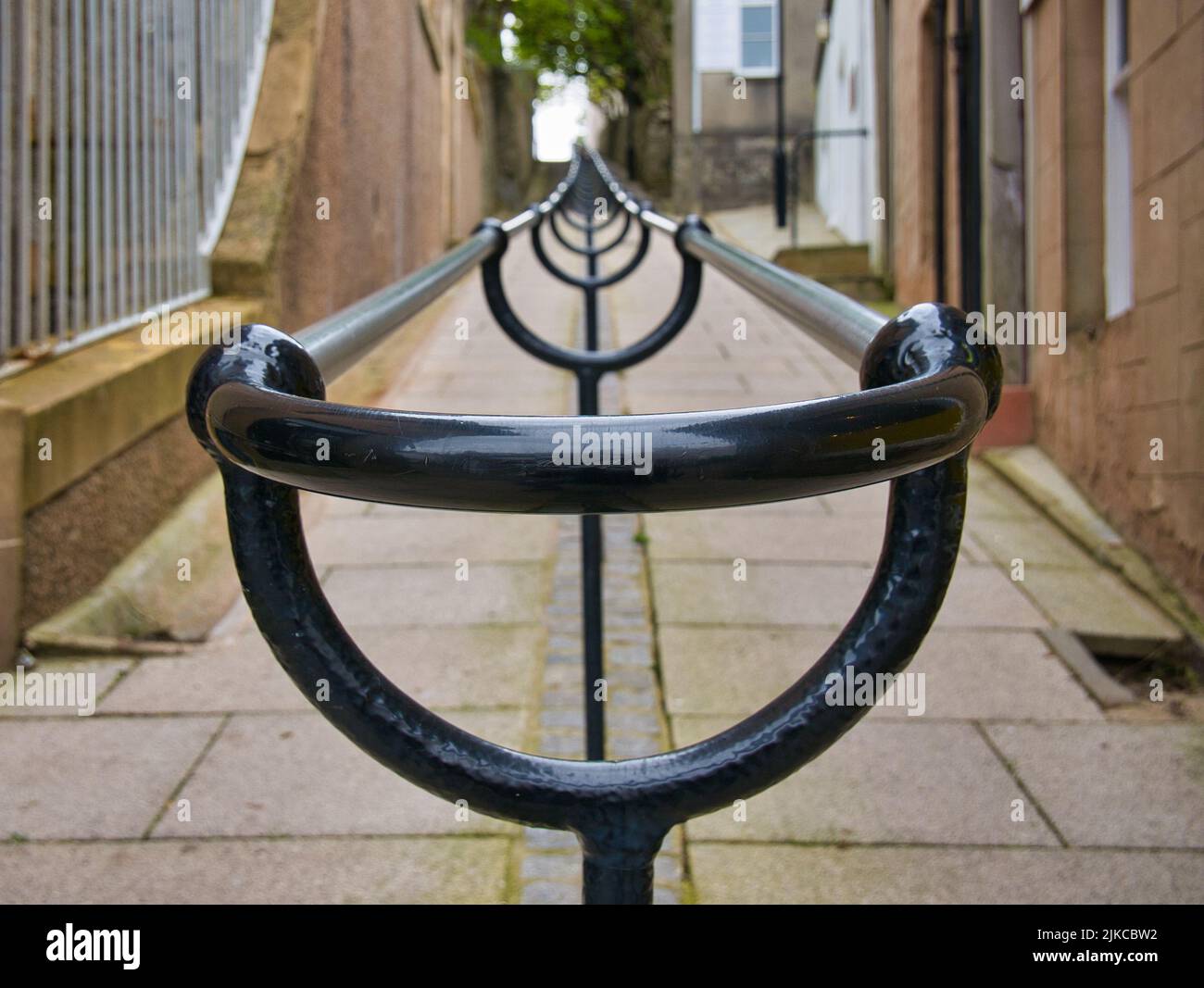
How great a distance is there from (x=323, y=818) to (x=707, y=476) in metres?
1.98

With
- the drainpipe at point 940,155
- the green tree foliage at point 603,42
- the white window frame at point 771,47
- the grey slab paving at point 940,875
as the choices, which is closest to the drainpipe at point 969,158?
the drainpipe at point 940,155

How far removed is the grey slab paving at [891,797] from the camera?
2.29 metres

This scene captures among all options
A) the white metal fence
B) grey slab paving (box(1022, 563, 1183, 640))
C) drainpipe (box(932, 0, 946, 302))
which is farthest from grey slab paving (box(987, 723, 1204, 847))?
drainpipe (box(932, 0, 946, 302))

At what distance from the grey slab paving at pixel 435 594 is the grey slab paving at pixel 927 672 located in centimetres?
50

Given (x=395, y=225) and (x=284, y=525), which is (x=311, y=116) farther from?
(x=284, y=525)

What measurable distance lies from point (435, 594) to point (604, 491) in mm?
3098

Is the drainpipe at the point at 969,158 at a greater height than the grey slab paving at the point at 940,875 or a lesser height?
greater

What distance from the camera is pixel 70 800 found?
2.41 metres

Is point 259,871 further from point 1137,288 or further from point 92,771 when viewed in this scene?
point 1137,288

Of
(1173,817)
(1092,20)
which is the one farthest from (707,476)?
(1092,20)

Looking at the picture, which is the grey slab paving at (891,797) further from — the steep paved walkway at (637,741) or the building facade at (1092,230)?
the building facade at (1092,230)

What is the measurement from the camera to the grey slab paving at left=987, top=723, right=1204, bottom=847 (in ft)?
7.57

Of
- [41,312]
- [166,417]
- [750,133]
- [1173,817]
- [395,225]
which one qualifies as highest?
[750,133]

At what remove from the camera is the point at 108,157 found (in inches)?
149
